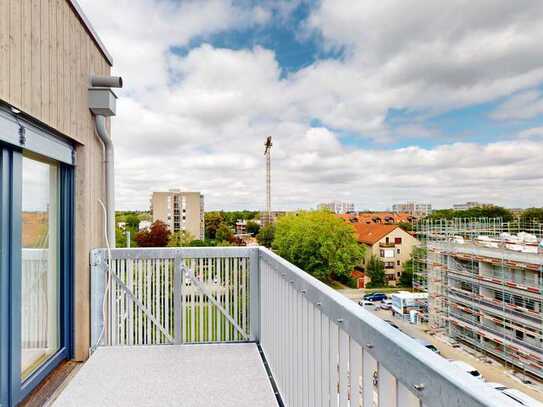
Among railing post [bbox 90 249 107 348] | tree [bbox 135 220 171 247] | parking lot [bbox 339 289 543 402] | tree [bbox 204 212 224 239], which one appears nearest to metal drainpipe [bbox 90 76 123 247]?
railing post [bbox 90 249 107 348]

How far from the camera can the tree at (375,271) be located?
4542 mm

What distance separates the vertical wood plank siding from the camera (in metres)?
1.82

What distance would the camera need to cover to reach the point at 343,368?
3.95ft

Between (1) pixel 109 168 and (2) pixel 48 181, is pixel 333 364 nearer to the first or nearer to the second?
(2) pixel 48 181

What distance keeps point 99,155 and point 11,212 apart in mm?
1359

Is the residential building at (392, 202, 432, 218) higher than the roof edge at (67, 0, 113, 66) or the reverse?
the reverse

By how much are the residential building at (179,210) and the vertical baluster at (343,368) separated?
6447 millimetres

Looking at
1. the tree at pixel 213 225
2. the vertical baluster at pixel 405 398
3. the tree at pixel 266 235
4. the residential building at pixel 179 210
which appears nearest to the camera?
the vertical baluster at pixel 405 398

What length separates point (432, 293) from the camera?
3.12 m

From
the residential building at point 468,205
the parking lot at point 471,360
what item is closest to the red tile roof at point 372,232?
the residential building at point 468,205

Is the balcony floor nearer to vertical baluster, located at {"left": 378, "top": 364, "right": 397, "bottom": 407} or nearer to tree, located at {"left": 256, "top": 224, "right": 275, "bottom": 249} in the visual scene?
tree, located at {"left": 256, "top": 224, "right": 275, "bottom": 249}

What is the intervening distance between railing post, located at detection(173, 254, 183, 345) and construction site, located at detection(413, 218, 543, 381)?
A: 6.30 feet

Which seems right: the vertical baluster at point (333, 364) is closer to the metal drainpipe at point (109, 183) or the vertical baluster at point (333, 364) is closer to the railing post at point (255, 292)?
the railing post at point (255, 292)

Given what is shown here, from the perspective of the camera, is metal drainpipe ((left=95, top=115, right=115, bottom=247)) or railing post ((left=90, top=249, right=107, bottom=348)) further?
metal drainpipe ((left=95, top=115, right=115, bottom=247))
